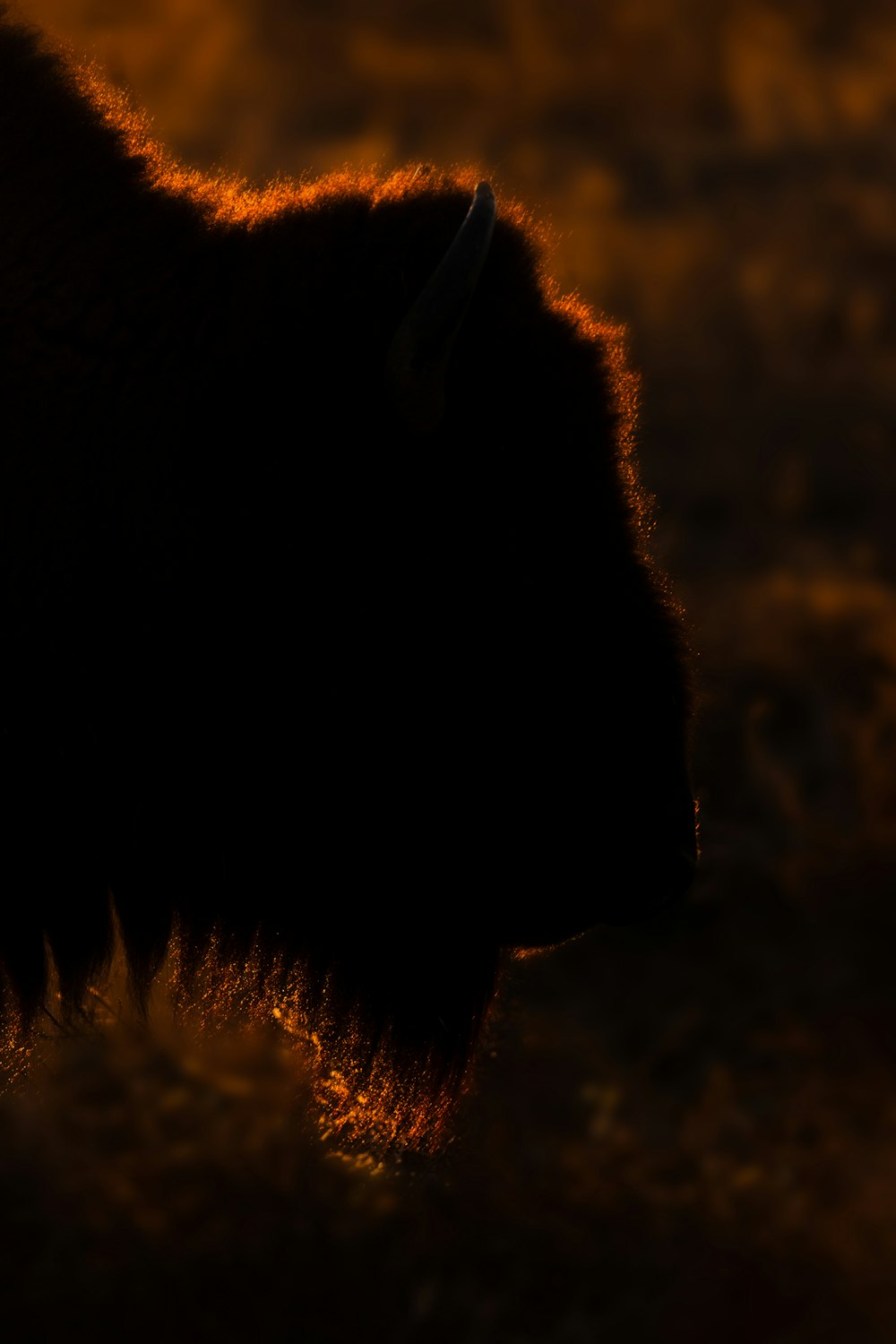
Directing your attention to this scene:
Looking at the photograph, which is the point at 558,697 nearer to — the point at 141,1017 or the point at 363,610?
the point at 363,610

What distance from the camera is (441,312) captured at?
5.16 feet

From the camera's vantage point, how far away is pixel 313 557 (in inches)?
69.2

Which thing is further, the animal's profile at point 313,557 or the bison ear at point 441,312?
the animal's profile at point 313,557

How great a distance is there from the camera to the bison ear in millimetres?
1566

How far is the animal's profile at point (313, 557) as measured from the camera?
173 centimetres

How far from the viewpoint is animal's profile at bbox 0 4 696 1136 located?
5.67 ft

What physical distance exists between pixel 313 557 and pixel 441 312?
348 mm

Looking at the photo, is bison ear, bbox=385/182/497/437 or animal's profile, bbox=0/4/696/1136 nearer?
bison ear, bbox=385/182/497/437

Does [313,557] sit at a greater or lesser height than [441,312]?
lesser

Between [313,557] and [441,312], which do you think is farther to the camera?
[313,557]

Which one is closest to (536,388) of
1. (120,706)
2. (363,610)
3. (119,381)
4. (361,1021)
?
(363,610)

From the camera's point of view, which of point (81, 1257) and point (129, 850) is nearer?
point (129, 850)

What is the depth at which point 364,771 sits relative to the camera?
1.88 meters

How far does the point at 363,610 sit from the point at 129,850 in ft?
1.61
